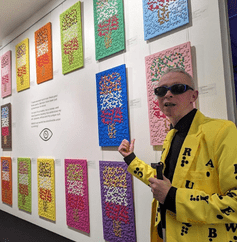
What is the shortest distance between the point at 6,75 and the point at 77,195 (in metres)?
3.04

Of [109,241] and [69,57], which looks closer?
[109,241]

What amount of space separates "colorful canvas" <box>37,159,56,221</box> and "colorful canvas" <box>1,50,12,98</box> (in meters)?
1.82

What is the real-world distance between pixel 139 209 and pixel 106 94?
4.11ft


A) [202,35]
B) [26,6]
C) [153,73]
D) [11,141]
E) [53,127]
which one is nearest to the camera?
[202,35]

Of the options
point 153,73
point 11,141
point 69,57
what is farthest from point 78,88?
point 11,141

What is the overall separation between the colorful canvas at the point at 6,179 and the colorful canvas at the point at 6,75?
1.33 meters

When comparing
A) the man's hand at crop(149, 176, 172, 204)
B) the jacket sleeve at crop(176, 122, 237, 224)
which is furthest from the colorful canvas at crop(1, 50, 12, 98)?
the jacket sleeve at crop(176, 122, 237, 224)

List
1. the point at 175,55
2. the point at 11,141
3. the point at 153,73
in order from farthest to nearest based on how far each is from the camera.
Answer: the point at 11,141, the point at 153,73, the point at 175,55

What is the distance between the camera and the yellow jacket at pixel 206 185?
0.98 metres

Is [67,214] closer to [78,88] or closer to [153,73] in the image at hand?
[78,88]

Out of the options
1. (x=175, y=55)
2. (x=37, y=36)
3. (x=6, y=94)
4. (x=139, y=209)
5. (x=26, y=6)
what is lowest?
(x=139, y=209)

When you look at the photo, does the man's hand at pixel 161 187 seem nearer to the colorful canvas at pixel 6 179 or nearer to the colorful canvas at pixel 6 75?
the colorful canvas at pixel 6 179

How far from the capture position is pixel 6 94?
4.50 metres

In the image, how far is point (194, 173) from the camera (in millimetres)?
1105
